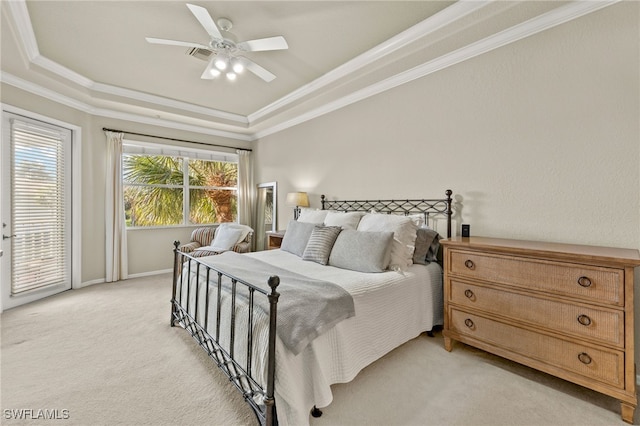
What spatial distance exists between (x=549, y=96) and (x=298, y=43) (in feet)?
7.58

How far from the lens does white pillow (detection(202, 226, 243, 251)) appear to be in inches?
176

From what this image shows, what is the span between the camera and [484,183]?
2.65 m

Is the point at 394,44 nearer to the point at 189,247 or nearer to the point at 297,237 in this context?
the point at 297,237

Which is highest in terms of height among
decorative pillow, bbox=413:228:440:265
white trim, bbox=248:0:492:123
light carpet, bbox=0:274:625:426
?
white trim, bbox=248:0:492:123

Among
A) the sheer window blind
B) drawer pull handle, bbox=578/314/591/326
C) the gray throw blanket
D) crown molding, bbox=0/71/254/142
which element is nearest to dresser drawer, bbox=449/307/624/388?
drawer pull handle, bbox=578/314/591/326

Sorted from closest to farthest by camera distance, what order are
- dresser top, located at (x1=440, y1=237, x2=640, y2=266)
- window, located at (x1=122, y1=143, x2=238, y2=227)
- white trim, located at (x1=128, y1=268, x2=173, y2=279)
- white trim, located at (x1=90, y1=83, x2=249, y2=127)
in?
dresser top, located at (x1=440, y1=237, x2=640, y2=266) < white trim, located at (x1=90, y1=83, x2=249, y2=127) < white trim, located at (x1=128, y1=268, x2=173, y2=279) < window, located at (x1=122, y1=143, x2=238, y2=227)

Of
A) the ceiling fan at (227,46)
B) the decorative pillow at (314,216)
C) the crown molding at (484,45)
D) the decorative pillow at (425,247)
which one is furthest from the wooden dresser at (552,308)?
the ceiling fan at (227,46)

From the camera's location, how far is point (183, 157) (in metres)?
5.32

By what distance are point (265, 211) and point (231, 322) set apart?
4.14 metres

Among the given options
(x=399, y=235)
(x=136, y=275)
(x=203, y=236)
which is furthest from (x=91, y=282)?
(x=399, y=235)

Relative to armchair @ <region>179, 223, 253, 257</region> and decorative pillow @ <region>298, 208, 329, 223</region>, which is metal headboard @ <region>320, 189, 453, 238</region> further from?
armchair @ <region>179, 223, 253, 257</region>

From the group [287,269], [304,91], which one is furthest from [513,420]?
[304,91]

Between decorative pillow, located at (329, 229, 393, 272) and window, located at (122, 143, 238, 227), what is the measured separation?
12.7 feet

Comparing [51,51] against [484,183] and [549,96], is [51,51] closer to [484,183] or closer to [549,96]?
[484,183]
